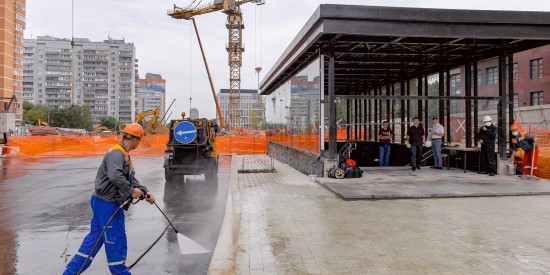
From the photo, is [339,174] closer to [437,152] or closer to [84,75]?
[437,152]

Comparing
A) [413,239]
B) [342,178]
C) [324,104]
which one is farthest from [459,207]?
[324,104]

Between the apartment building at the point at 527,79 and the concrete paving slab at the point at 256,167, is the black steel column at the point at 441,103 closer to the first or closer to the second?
the concrete paving slab at the point at 256,167

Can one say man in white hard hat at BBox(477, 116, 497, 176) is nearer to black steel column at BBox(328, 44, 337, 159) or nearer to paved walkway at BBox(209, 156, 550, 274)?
paved walkway at BBox(209, 156, 550, 274)

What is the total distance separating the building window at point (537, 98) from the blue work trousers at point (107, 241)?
143 ft

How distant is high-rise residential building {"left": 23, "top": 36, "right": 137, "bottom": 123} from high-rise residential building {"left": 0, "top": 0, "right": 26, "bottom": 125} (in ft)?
241

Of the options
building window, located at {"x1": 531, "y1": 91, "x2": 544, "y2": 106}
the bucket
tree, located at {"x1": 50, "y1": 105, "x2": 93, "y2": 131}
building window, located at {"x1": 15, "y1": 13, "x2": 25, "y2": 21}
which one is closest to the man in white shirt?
the bucket

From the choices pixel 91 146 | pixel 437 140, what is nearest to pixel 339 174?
pixel 437 140

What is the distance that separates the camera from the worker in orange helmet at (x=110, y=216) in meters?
4.55

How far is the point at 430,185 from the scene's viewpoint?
1109 cm

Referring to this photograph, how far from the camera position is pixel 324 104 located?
1334 cm

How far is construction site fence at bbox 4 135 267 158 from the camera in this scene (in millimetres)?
29739

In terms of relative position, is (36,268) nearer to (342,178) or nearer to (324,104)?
(342,178)

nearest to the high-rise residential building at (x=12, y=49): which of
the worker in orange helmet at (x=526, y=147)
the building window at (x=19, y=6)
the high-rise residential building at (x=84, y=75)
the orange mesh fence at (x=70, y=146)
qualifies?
the building window at (x=19, y=6)

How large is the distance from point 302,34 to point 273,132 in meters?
12.1
